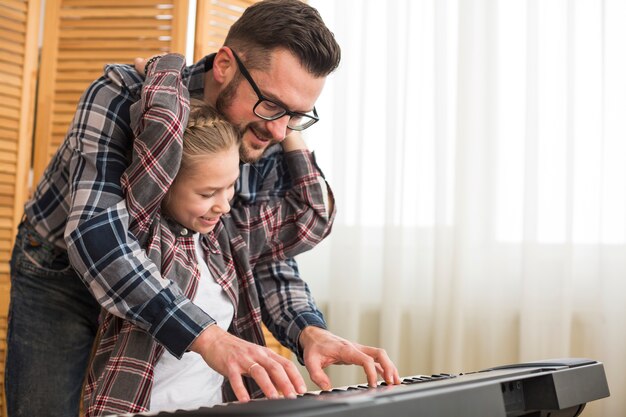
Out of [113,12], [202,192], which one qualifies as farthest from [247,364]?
[113,12]

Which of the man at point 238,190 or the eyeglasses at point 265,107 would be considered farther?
the eyeglasses at point 265,107

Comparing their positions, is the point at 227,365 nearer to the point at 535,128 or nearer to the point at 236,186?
the point at 236,186

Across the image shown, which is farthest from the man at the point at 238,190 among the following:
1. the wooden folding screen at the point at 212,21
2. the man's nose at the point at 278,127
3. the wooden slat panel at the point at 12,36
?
the wooden slat panel at the point at 12,36

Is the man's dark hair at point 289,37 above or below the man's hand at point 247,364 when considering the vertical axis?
above

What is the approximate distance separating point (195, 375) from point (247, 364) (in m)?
0.38

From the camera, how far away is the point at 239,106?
1.56m

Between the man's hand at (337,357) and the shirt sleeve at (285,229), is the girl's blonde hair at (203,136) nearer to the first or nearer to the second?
the shirt sleeve at (285,229)

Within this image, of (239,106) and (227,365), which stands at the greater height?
(239,106)

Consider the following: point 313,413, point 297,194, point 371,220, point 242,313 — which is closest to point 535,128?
point 371,220

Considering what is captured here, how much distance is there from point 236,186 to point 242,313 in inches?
10.5

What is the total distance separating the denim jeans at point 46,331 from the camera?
1553 mm

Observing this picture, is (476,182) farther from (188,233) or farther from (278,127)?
(188,233)

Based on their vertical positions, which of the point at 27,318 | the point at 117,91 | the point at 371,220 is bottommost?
the point at 27,318

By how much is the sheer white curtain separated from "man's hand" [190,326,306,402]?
1.76 metres
